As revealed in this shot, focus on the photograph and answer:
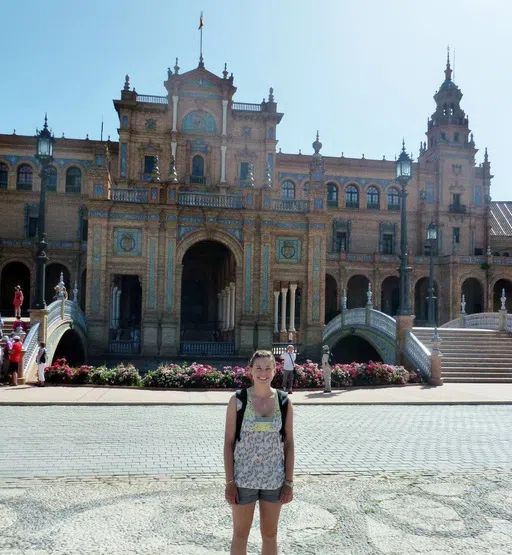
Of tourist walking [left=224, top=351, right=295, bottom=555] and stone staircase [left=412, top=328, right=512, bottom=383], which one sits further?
stone staircase [left=412, top=328, right=512, bottom=383]

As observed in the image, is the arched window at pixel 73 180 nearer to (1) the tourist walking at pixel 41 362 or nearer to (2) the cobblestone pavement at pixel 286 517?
(1) the tourist walking at pixel 41 362

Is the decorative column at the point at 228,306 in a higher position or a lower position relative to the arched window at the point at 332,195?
lower

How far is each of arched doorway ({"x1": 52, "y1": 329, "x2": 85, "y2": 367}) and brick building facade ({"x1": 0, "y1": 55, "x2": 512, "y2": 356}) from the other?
779mm

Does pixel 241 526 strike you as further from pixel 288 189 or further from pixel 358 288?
pixel 358 288

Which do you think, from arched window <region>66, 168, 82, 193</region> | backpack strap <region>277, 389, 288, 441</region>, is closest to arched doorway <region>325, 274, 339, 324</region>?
arched window <region>66, 168, 82, 193</region>

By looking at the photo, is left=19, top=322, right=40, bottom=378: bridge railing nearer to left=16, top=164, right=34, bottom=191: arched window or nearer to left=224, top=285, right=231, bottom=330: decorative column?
left=224, top=285, right=231, bottom=330: decorative column

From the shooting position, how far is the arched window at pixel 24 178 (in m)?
48.7

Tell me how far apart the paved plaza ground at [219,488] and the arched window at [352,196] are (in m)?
43.1

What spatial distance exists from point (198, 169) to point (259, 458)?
132 ft

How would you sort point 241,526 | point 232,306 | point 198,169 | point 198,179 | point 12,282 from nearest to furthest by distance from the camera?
point 241,526 → point 232,306 → point 198,179 → point 198,169 → point 12,282

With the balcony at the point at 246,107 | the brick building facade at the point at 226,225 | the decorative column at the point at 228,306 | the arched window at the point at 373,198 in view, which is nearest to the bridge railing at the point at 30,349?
the brick building facade at the point at 226,225

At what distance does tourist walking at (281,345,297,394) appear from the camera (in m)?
17.6

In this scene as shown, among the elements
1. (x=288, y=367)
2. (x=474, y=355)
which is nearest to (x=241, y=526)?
(x=288, y=367)

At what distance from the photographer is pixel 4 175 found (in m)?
48.7
